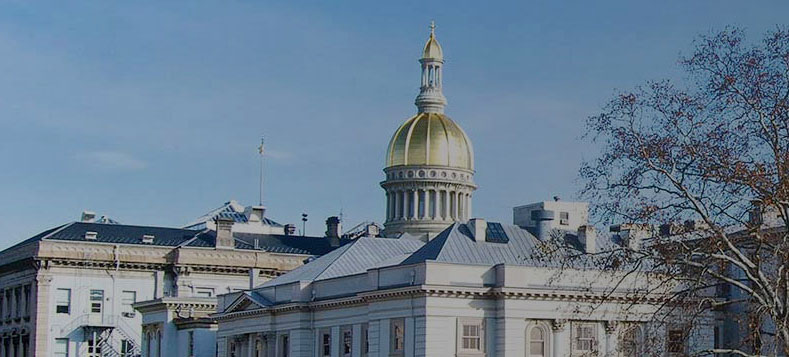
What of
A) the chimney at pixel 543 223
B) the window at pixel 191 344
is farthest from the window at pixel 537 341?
the window at pixel 191 344

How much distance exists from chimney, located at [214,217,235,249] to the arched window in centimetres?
4909

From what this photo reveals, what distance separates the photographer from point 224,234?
12412 cm

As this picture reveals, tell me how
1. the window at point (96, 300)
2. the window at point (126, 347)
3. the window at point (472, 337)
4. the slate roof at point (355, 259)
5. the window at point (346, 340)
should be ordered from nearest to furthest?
the window at point (472, 337) < the window at point (346, 340) < the slate roof at point (355, 259) < the window at point (126, 347) < the window at point (96, 300)

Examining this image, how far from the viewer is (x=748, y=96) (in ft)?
148

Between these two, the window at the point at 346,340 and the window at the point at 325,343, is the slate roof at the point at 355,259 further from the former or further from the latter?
the window at the point at 346,340

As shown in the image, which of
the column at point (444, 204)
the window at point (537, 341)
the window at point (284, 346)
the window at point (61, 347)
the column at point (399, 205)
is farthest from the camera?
the column at point (399, 205)

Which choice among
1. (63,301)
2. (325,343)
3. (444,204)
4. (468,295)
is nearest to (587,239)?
(468,295)

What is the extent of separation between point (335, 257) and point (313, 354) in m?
6.86

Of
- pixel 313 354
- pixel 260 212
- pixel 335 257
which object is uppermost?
pixel 260 212

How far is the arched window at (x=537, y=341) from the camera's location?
77.9 m

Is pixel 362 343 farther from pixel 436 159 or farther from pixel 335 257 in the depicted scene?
pixel 436 159

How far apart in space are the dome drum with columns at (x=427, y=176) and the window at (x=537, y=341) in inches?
1867

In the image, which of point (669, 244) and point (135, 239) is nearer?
point (669, 244)

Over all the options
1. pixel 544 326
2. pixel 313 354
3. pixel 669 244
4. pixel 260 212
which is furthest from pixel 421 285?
pixel 260 212
